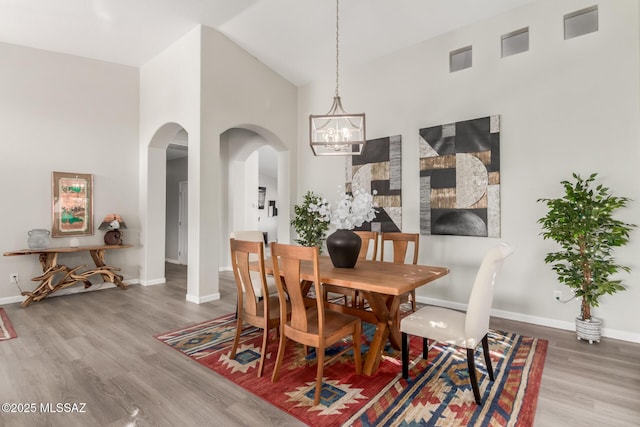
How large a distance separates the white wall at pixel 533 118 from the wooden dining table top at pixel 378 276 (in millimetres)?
1624

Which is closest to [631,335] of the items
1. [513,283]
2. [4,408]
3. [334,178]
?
[513,283]

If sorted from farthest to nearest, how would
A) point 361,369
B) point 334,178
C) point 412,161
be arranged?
point 334,178 < point 412,161 < point 361,369

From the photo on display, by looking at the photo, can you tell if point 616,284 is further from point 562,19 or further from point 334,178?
point 334,178

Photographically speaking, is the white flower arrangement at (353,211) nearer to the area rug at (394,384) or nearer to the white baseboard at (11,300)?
the area rug at (394,384)

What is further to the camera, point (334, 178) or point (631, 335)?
point (334, 178)

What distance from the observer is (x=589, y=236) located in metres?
3.14

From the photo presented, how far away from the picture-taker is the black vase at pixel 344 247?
2797mm

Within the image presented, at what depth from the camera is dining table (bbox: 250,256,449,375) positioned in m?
2.29

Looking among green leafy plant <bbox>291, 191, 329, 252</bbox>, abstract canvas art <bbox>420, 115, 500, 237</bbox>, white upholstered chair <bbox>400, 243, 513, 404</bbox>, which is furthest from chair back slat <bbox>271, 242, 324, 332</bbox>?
green leafy plant <bbox>291, 191, 329, 252</bbox>

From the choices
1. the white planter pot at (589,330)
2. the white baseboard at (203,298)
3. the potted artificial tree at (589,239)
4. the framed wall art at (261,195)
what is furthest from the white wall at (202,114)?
the framed wall art at (261,195)

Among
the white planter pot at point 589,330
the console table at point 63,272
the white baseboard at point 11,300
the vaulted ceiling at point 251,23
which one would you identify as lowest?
the white baseboard at point 11,300

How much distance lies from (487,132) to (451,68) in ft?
3.29

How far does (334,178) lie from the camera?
546cm

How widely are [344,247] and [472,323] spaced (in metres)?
1.09
